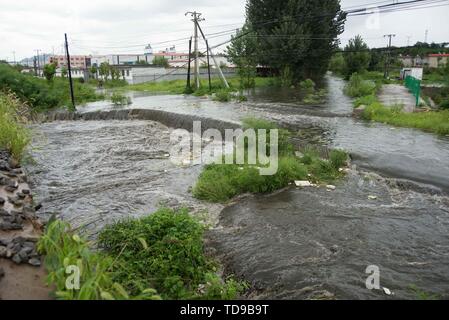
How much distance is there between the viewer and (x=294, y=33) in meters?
29.3

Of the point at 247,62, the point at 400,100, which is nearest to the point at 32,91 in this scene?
the point at 247,62

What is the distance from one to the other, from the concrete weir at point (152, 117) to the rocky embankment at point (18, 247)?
803 cm

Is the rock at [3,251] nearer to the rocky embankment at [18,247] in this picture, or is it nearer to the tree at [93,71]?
the rocky embankment at [18,247]

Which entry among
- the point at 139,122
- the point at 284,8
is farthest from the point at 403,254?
the point at 284,8

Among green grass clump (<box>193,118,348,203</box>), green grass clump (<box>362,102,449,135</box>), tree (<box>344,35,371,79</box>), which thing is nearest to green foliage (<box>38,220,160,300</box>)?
green grass clump (<box>193,118,348,203</box>)

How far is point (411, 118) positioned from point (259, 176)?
28.3 feet

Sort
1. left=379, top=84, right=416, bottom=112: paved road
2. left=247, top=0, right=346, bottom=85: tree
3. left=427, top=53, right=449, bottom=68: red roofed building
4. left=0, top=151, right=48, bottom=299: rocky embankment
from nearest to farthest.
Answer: left=0, top=151, right=48, bottom=299: rocky embankment
left=379, top=84, right=416, bottom=112: paved road
left=247, top=0, right=346, bottom=85: tree
left=427, top=53, right=449, bottom=68: red roofed building

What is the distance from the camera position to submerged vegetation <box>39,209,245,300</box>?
322cm

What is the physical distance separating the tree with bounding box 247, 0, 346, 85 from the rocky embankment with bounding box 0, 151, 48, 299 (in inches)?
1010

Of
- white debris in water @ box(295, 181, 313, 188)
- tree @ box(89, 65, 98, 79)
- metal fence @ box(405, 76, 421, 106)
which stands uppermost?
tree @ box(89, 65, 98, 79)

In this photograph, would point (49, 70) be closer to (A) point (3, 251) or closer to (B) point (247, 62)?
(B) point (247, 62)

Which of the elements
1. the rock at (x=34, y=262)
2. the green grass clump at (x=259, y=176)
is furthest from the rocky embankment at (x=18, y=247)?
the green grass clump at (x=259, y=176)

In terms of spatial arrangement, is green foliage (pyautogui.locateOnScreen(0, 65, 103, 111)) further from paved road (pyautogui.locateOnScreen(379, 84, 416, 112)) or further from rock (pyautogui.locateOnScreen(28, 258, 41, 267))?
rock (pyautogui.locateOnScreen(28, 258, 41, 267))

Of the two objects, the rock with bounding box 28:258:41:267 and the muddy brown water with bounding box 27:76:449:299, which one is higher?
the rock with bounding box 28:258:41:267
